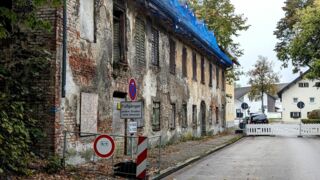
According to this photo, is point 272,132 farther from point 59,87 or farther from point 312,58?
point 59,87

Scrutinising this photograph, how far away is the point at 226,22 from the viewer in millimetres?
44219

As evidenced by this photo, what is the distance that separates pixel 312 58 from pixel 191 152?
75.0 feet

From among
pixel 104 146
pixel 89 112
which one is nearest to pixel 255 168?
pixel 89 112

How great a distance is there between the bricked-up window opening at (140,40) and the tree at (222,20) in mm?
23983

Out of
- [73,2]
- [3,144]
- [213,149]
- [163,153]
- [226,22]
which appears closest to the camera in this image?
[3,144]

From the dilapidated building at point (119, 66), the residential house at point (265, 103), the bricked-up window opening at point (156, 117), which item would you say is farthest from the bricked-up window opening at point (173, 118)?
the residential house at point (265, 103)

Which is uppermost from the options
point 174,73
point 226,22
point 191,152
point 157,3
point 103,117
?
point 226,22

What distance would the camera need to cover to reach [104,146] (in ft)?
37.2

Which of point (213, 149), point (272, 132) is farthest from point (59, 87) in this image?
point (272, 132)

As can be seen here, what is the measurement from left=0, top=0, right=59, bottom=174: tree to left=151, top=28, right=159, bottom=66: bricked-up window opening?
9155mm

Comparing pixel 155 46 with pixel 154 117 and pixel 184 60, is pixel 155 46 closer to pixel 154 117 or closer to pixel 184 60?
pixel 154 117

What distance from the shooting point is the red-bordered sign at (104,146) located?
→ 11.3 meters

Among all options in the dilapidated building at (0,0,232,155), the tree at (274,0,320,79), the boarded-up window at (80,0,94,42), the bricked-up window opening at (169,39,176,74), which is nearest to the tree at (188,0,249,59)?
the tree at (274,0,320,79)

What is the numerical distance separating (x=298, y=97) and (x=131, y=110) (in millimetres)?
77399
